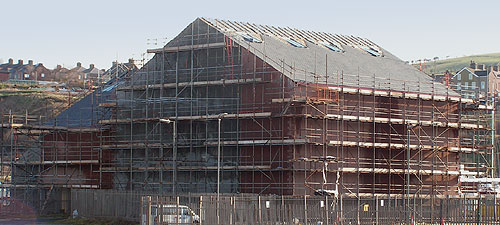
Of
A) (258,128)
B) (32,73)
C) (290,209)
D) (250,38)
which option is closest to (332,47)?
(250,38)

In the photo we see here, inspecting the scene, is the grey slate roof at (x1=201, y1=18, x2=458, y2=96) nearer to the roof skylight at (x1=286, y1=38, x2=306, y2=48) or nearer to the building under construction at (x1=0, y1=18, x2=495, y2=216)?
the building under construction at (x1=0, y1=18, x2=495, y2=216)

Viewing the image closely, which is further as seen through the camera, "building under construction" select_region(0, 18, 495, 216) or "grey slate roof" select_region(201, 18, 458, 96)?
"grey slate roof" select_region(201, 18, 458, 96)

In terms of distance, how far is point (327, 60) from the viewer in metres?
69.4

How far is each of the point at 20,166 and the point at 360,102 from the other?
26.8 m

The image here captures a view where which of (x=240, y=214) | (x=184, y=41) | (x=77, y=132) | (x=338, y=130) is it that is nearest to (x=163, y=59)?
(x=184, y=41)

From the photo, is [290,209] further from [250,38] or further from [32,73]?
[32,73]

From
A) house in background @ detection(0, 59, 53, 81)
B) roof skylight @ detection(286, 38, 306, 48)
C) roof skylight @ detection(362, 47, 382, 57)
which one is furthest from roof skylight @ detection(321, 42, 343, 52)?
house in background @ detection(0, 59, 53, 81)

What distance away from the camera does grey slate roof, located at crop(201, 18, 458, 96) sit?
65125 millimetres

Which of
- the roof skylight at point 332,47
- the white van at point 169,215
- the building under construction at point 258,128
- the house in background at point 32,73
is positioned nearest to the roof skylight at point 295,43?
the building under construction at point 258,128

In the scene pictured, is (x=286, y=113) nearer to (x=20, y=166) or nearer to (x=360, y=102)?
(x=360, y=102)

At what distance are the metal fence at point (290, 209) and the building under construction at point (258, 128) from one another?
527 centimetres

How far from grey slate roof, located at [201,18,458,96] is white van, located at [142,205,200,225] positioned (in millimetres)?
17571

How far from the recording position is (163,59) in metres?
67.9

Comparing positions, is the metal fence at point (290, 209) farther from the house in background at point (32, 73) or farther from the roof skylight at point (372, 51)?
the house in background at point (32, 73)
